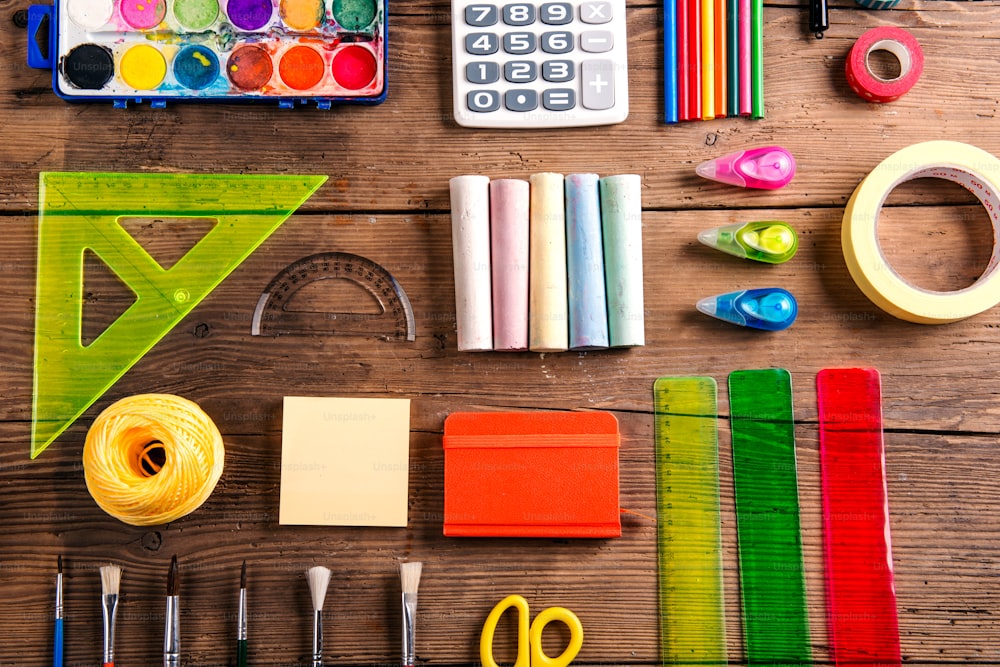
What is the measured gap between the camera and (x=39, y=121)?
83 cm

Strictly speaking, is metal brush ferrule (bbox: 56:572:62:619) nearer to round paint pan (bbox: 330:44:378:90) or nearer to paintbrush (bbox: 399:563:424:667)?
paintbrush (bbox: 399:563:424:667)

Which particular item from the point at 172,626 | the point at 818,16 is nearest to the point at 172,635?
the point at 172,626

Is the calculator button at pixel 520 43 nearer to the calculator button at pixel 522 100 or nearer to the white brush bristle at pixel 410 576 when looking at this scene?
the calculator button at pixel 522 100

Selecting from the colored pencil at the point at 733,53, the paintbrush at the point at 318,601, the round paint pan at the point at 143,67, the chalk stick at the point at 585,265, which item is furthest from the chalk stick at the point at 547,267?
the round paint pan at the point at 143,67

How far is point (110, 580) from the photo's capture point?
76 cm

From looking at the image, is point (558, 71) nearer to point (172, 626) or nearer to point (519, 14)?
point (519, 14)

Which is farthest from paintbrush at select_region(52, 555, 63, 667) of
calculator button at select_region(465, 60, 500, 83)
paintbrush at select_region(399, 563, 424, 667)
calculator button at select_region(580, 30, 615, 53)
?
calculator button at select_region(580, 30, 615, 53)

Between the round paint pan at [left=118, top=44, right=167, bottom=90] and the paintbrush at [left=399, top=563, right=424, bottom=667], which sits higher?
the round paint pan at [left=118, top=44, right=167, bottom=90]

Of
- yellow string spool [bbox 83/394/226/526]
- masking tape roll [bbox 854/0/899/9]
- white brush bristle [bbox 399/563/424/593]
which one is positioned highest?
masking tape roll [bbox 854/0/899/9]

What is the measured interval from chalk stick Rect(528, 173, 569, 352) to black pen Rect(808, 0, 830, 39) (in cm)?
33

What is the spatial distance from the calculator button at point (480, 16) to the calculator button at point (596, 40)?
0.10 metres

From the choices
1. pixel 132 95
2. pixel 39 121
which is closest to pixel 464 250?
pixel 132 95

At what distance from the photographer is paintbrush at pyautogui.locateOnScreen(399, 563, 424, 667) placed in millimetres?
746

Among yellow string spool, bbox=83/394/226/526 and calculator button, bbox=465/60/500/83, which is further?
calculator button, bbox=465/60/500/83
